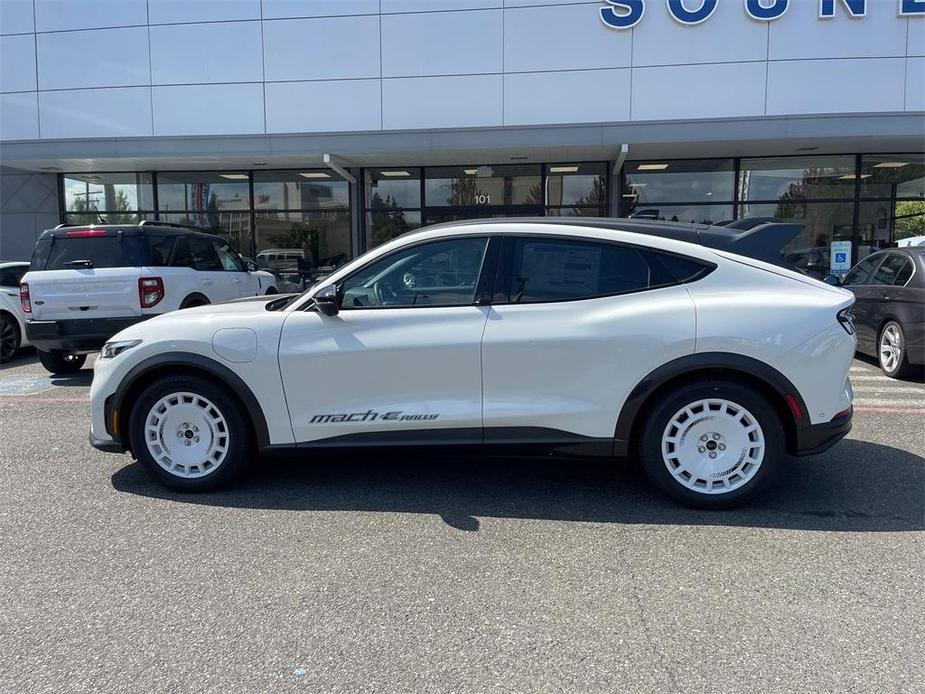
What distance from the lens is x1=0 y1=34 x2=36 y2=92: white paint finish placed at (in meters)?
15.1

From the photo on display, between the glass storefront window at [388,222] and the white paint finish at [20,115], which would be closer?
the white paint finish at [20,115]

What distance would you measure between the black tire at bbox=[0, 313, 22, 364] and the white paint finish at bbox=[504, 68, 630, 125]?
942 centimetres

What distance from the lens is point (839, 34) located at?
1276 cm

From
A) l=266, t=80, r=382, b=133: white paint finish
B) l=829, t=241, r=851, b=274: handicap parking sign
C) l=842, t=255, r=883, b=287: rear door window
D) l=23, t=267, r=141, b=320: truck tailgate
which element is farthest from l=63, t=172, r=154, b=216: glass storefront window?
l=829, t=241, r=851, b=274: handicap parking sign

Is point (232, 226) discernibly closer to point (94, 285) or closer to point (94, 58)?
point (94, 58)

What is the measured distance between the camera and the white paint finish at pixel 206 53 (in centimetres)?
1424

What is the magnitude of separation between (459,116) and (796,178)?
741 centimetres

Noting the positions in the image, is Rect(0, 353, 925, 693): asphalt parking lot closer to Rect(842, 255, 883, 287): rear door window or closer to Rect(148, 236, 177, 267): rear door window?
Rect(148, 236, 177, 267): rear door window

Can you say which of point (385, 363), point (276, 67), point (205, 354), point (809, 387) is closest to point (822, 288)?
point (809, 387)

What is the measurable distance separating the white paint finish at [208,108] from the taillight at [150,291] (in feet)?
24.4

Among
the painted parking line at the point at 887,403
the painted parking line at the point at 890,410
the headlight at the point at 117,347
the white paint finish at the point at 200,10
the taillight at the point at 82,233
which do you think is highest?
the white paint finish at the point at 200,10

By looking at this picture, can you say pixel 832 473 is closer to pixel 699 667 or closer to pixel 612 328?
pixel 612 328

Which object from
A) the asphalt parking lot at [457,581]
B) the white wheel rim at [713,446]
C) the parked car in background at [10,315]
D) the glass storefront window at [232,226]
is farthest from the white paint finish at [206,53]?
the white wheel rim at [713,446]

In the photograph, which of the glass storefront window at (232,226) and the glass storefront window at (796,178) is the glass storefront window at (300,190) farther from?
the glass storefront window at (796,178)
